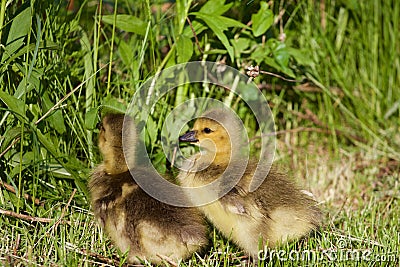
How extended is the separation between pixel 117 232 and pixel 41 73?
73 cm

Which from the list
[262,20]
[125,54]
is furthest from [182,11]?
[262,20]

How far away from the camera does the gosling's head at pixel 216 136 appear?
9.00 feet

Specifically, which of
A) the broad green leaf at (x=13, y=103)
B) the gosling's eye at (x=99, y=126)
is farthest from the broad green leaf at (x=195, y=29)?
the broad green leaf at (x=13, y=103)

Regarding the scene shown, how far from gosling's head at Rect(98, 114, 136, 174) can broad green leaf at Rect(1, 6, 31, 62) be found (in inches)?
18.7

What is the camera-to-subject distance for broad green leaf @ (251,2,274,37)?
3369mm

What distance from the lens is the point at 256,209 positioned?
2.51 meters

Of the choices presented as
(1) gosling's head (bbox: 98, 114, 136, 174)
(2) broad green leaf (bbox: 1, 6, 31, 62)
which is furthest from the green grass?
(1) gosling's head (bbox: 98, 114, 136, 174)

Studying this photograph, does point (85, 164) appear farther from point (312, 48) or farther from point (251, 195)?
point (312, 48)

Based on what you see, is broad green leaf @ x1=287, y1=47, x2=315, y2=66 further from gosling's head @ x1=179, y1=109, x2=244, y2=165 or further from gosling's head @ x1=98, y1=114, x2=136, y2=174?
gosling's head @ x1=98, y1=114, x2=136, y2=174

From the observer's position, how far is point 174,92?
3.44 meters

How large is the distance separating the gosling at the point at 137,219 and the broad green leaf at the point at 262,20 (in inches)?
43.5

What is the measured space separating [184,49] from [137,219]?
3.19ft

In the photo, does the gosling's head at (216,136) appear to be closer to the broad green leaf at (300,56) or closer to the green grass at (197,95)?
the green grass at (197,95)

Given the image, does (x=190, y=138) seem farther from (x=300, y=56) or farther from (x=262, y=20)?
(x=300, y=56)
